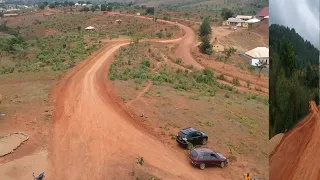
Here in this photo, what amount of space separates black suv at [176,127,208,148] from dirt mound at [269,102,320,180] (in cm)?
1279

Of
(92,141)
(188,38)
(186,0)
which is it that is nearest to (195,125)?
(92,141)

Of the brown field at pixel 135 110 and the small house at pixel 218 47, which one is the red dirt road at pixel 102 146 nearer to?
the brown field at pixel 135 110

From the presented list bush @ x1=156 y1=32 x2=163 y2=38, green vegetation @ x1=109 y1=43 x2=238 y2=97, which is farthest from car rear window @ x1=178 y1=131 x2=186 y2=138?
bush @ x1=156 y1=32 x2=163 y2=38

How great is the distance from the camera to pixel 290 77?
19.4ft

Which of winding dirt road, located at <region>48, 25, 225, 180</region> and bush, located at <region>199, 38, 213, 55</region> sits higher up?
winding dirt road, located at <region>48, 25, 225, 180</region>

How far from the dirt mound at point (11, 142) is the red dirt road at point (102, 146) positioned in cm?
144

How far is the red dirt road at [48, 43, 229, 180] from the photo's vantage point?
16.3m

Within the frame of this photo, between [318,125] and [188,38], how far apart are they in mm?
57099

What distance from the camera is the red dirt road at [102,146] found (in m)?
16.3

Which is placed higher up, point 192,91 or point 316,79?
point 316,79

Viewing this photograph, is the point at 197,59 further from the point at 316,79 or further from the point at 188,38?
the point at 316,79

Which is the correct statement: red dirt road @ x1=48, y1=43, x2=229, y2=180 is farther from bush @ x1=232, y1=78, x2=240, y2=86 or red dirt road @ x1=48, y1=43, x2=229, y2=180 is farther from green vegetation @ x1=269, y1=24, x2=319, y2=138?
bush @ x1=232, y1=78, x2=240, y2=86

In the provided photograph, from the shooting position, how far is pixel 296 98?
5.86m

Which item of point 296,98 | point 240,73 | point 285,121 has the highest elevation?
point 296,98
